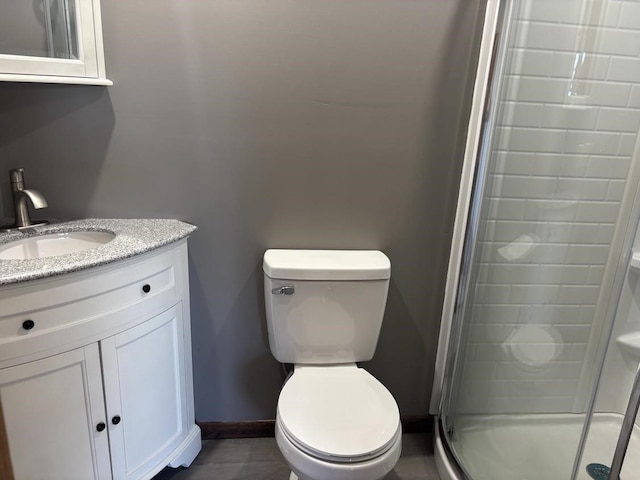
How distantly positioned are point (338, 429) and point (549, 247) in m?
0.95

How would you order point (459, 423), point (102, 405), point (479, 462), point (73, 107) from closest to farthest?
1. point (102, 405)
2. point (73, 107)
3. point (479, 462)
4. point (459, 423)

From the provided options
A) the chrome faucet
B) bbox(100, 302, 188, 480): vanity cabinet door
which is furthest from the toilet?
the chrome faucet

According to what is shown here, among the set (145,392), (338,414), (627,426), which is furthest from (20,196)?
(627,426)

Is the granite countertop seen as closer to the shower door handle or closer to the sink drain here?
the shower door handle

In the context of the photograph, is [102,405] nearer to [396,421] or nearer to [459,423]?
[396,421]

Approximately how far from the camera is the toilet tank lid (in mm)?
1531

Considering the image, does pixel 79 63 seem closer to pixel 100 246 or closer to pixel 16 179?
pixel 16 179

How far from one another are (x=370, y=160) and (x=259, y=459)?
1.24m

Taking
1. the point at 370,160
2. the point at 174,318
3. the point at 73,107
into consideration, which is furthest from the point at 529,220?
the point at 73,107

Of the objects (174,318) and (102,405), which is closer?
(102,405)

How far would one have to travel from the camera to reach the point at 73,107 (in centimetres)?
150

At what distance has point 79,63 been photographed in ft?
4.48

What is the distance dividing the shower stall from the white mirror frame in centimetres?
126

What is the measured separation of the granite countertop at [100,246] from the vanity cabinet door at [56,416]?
0.25m
